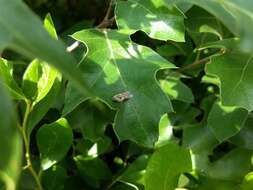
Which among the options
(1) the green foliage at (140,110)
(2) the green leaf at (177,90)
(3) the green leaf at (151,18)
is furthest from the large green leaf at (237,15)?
(2) the green leaf at (177,90)

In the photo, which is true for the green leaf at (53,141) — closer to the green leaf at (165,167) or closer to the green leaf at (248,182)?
the green leaf at (165,167)

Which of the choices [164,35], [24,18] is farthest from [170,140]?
[24,18]

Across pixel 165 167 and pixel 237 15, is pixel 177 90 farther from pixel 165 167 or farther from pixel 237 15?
pixel 237 15

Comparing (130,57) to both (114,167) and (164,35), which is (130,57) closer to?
(164,35)

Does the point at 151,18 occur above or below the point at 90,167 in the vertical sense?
above

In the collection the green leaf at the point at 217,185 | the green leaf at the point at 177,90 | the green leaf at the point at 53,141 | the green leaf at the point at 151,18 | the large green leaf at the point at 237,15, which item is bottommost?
the green leaf at the point at 217,185

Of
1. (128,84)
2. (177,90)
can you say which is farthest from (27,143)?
(177,90)

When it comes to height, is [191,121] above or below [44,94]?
below
